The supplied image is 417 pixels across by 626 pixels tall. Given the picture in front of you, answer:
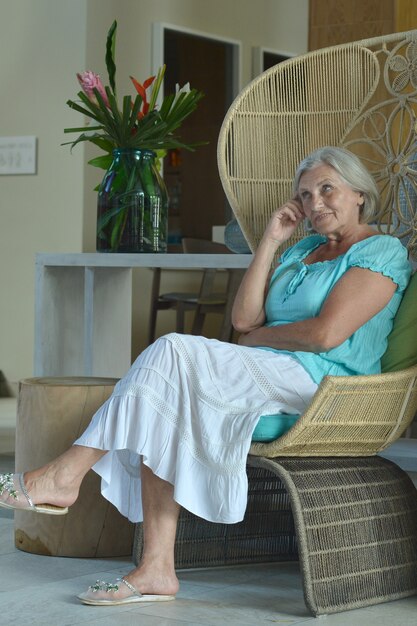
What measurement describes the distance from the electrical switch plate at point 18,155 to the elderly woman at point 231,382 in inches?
167

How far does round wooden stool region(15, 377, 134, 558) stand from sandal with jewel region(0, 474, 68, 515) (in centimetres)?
39

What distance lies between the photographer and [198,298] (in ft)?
23.0

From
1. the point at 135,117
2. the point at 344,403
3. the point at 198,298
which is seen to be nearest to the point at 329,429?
the point at 344,403

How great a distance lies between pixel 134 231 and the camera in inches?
137

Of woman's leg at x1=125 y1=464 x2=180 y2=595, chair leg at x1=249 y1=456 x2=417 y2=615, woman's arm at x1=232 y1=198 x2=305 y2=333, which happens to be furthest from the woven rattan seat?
woman's arm at x1=232 y1=198 x2=305 y2=333

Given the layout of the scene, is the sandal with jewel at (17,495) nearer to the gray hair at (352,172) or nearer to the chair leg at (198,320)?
the gray hair at (352,172)

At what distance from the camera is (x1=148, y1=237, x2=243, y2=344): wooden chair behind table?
676cm

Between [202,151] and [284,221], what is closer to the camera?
[284,221]

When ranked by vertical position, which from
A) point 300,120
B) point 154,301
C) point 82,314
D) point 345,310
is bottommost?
point 154,301

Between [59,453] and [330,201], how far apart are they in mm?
897

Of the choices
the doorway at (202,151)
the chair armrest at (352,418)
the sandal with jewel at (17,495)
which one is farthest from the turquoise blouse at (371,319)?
the doorway at (202,151)

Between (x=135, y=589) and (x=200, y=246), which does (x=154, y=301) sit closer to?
(x=200, y=246)

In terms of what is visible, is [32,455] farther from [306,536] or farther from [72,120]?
[72,120]

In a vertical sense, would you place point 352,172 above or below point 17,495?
above
